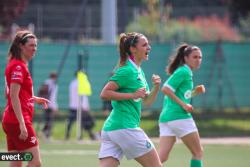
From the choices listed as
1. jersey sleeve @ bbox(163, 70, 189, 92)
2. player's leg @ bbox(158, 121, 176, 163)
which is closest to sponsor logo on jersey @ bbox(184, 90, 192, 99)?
jersey sleeve @ bbox(163, 70, 189, 92)

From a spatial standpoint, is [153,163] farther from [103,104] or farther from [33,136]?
[103,104]

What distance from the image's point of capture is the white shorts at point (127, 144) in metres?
10.4

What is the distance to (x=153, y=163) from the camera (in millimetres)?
10320

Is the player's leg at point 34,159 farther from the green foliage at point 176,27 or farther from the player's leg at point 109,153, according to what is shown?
the green foliage at point 176,27

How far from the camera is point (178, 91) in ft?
43.5

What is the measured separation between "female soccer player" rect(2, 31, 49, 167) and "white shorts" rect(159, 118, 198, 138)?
2918 mm

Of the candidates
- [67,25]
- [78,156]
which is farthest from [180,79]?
[67,25]

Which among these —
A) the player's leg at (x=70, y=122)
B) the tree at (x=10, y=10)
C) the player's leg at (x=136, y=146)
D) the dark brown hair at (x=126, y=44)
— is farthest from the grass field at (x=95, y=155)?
the tree at (x=10, y=10)

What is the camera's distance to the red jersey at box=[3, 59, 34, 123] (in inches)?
417

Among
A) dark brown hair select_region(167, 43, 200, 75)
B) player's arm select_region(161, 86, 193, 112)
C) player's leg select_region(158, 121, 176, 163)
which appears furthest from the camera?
dark brown hair select_region(167, 43, 200, 75)

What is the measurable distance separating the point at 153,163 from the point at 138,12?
26533mm

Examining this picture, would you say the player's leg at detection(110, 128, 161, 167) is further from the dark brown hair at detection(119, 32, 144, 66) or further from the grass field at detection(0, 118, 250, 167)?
the grass field at detection(0, 118, 250, 167)

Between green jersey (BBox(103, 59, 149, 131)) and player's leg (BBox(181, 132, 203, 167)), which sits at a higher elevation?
green jersey (BBox(103, 59, 149, 131))

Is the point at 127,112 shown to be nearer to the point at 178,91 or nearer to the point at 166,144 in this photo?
the point at 166,144
